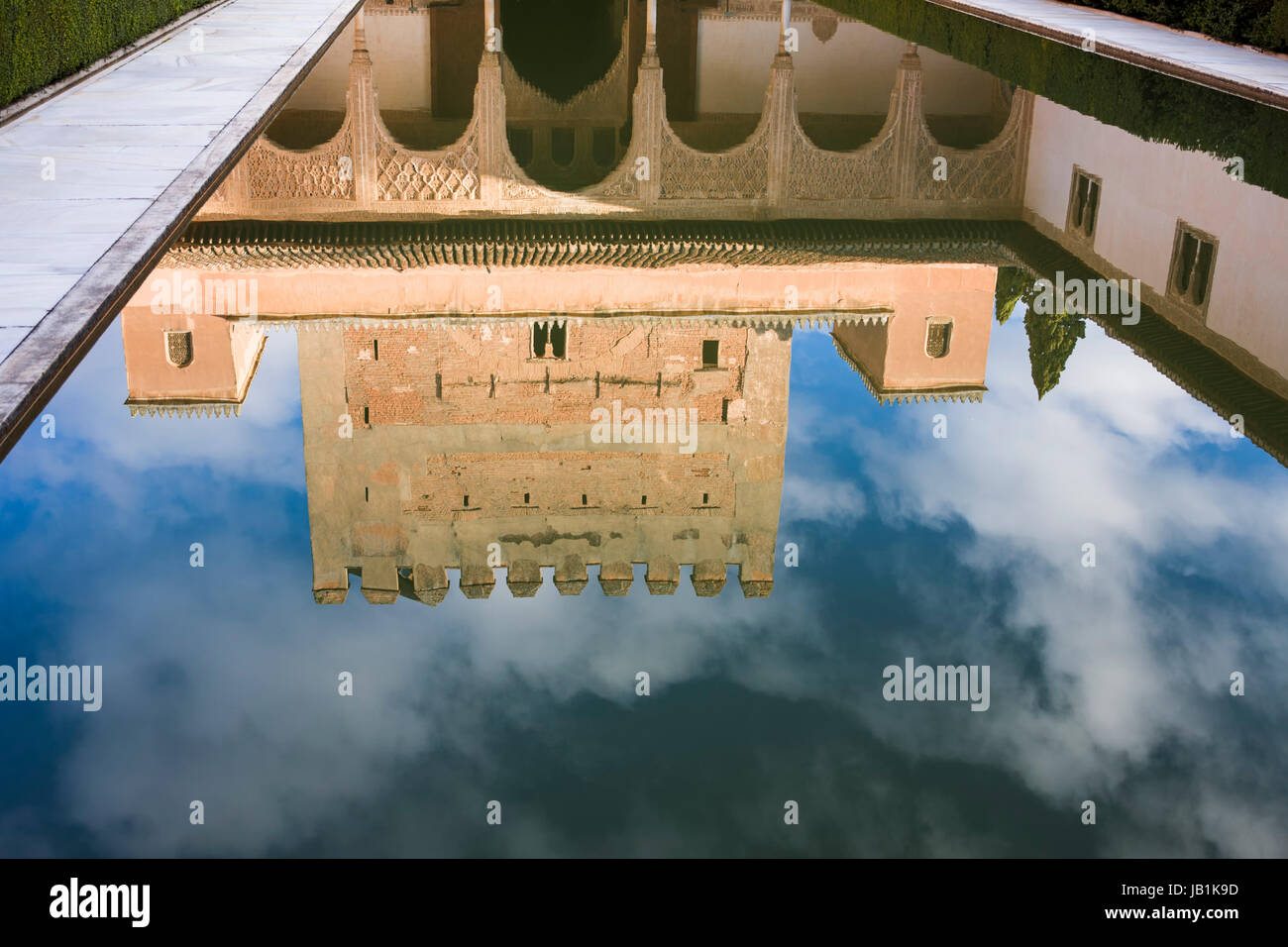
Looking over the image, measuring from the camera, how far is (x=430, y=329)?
664 centimetres

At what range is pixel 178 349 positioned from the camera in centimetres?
529

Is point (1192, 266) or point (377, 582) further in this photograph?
point (1192, 266)

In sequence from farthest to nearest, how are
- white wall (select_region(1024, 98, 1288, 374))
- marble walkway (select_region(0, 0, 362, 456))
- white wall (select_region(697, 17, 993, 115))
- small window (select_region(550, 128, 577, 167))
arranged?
white wall (select_region(697, 17, 993, 115)) < small window (select_region(550, 128, 577, 167)) < white wall (select_region(1024, 98, 1288, 374)) < marble walkway (select_region(0, 0, 362, 456))

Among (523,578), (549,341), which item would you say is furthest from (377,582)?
(549,341)

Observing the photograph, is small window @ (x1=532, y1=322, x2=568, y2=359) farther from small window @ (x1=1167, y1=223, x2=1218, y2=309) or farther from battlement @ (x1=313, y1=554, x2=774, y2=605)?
small window @ (x1=1167, y1=223, x2=1218, y2=309)

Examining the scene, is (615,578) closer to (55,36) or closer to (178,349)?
(178,349)

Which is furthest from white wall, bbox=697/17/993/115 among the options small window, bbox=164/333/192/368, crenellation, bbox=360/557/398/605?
crenellation, bbox=360/557/398/605

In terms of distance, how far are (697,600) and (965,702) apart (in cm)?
91

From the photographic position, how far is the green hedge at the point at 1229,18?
48.7 ft

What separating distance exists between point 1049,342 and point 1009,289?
4.68ft

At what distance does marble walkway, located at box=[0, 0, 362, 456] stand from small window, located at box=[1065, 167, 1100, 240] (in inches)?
232

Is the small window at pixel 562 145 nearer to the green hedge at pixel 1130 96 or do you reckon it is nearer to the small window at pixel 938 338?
the green hedge at pixel 1130 96

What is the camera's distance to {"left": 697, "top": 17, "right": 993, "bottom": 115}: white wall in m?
25.5
